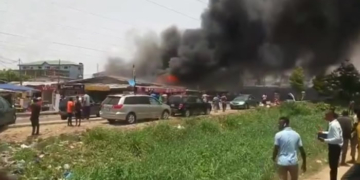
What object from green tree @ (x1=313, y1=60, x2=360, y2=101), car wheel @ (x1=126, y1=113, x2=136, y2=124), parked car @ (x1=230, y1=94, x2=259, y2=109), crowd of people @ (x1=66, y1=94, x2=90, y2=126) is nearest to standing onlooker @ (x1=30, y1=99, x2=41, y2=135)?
crowd of people @ (x1=66, y1=94, x2=90, y2=126)

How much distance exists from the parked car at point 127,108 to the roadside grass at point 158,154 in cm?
302

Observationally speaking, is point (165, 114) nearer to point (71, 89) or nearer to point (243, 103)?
point (71, 89)

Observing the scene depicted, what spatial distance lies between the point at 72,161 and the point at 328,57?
40.3 meters

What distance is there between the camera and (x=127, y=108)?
21.1 metres

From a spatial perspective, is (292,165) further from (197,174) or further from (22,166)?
(22,166)

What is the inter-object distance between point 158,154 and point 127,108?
9.93 metres

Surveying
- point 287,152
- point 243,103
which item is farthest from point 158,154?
point 243,103

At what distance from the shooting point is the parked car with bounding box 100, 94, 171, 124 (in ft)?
68.6

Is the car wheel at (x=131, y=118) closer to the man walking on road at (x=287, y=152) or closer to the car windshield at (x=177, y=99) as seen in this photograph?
the car windshield at (x=177, y=99)

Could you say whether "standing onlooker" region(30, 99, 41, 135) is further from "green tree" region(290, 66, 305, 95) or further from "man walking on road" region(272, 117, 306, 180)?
"green tree" region(290, 66, 305, 95)

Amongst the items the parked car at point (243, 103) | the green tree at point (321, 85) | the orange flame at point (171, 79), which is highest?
the orange flame at point (171, 79)

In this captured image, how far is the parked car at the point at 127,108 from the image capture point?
2091 centimetres

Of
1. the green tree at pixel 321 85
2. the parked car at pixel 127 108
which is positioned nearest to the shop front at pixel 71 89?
the parked car at pixel 127 108

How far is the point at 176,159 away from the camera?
997 cm
